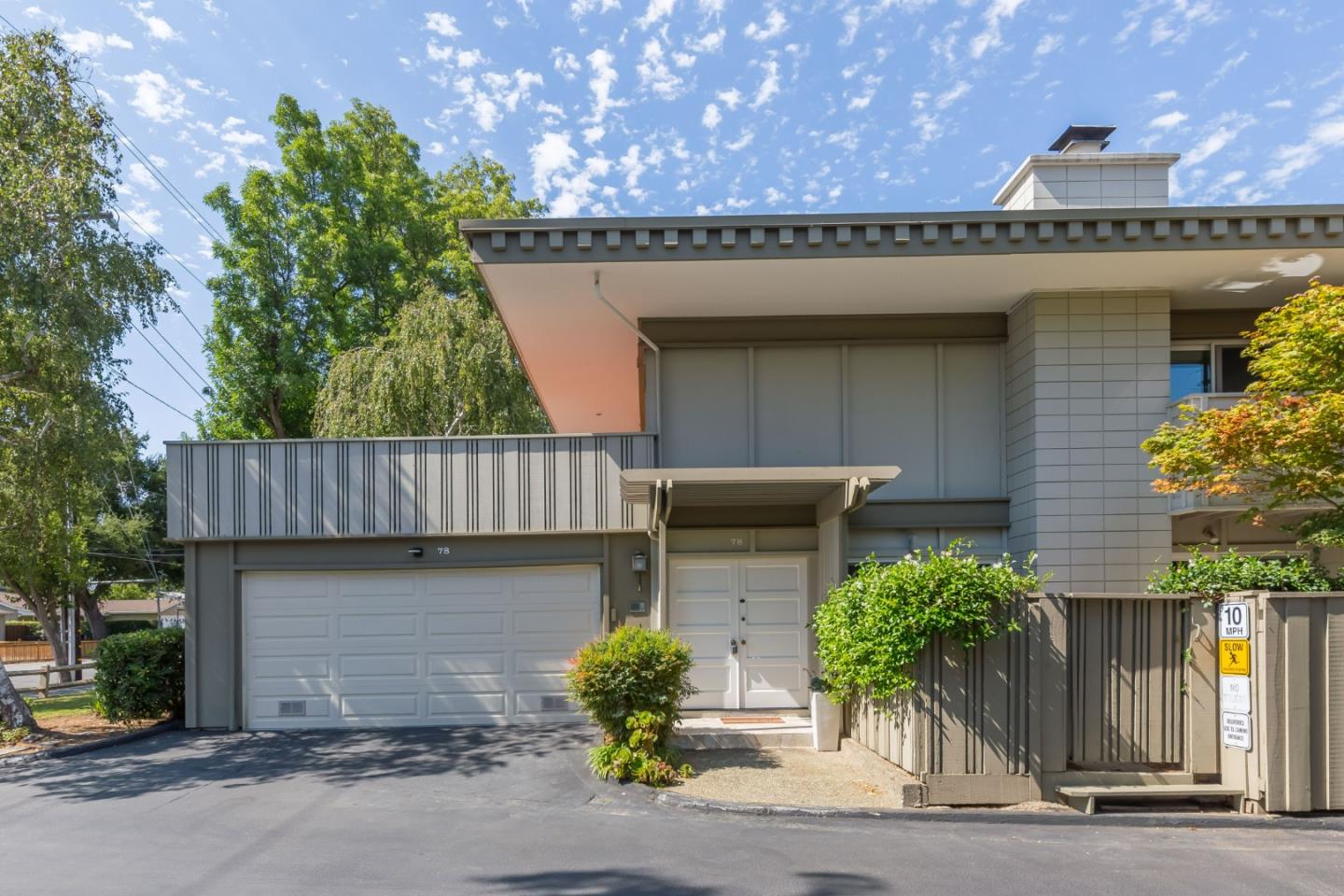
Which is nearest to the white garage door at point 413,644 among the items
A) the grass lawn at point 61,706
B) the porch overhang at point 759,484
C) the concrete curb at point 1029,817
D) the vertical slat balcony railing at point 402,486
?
the vertical slat balcony railing at point 402,486

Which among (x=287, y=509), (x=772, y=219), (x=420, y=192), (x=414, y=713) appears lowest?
(x=414, y=713)

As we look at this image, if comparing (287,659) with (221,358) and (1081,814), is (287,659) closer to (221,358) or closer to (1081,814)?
(1081,814)

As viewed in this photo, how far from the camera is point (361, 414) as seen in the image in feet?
62.4

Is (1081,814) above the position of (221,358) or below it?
below

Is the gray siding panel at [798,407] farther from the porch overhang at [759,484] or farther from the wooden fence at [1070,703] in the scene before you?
the wooden fence at [1070,703]

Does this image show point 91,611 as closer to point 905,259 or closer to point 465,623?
point 465,623

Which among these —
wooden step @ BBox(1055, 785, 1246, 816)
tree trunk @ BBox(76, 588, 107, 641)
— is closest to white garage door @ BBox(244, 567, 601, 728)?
wooden step @ BBox(1055, 785, 1246, 816)

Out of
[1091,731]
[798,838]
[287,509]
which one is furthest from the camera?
[287,509]

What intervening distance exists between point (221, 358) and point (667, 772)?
71.6ft

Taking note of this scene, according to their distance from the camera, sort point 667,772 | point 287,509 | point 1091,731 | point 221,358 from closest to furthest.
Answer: point 1091,731
point 667,772
point 287,509
point 221,358

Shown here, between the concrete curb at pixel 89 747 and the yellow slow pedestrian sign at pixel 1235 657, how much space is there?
39.6 feet

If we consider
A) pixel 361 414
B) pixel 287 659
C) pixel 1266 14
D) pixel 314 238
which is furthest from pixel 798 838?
pixel 314 238

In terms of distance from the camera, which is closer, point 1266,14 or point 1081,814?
point 1081,814

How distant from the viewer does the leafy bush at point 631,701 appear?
8023mm
